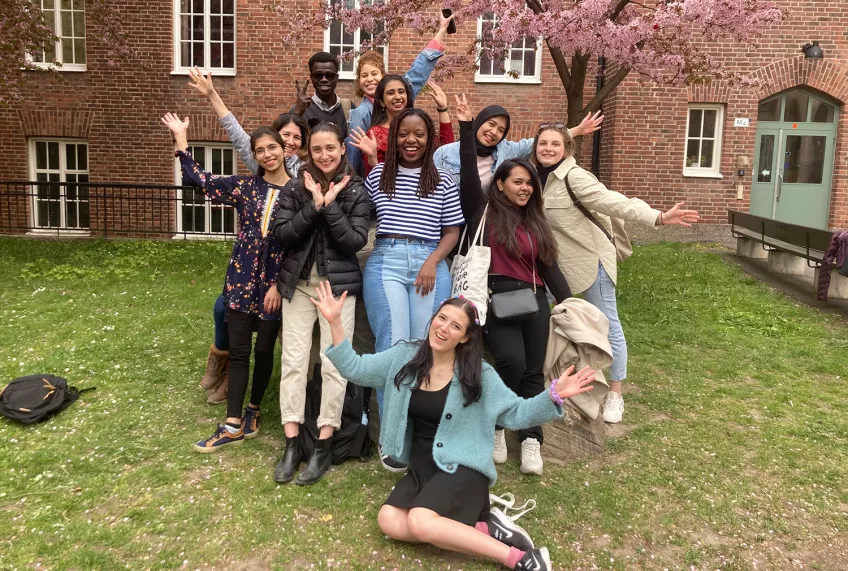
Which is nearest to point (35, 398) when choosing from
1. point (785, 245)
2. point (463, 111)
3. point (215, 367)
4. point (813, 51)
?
point (215, 367)

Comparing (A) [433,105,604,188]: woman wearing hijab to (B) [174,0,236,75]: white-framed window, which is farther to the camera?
(B) [174,0,236,75]: white-framed window

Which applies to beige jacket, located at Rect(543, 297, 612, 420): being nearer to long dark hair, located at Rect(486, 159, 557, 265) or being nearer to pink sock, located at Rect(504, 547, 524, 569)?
long dark hair, located at Rect(486, 159, 557, 265)

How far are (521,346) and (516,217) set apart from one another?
2.49ft

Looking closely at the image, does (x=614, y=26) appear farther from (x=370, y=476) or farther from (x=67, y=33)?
(x=67, y=33)

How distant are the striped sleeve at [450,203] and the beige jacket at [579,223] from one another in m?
0.72

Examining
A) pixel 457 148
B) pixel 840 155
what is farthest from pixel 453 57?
pixel 840 155

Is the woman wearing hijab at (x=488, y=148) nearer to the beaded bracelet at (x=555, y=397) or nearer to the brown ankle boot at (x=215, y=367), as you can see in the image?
the beaded bracelet at (x=555, y=397)

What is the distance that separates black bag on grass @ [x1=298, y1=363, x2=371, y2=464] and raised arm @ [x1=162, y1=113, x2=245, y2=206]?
121 centimetres

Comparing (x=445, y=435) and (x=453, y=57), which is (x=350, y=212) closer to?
(x=445, y=435)

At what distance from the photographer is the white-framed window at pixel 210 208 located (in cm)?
1396

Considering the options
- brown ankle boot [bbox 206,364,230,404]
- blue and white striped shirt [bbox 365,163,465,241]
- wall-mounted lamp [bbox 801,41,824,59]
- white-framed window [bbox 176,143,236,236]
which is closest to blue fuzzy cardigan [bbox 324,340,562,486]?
blue and white striped shirt [bbox 365,163,465,241]

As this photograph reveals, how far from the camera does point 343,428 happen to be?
4.04 meters

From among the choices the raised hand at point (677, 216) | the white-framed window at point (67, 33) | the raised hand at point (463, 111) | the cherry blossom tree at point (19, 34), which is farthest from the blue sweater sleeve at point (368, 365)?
the white-framed window at point (67, 33)

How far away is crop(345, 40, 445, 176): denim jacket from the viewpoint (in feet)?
14.6
